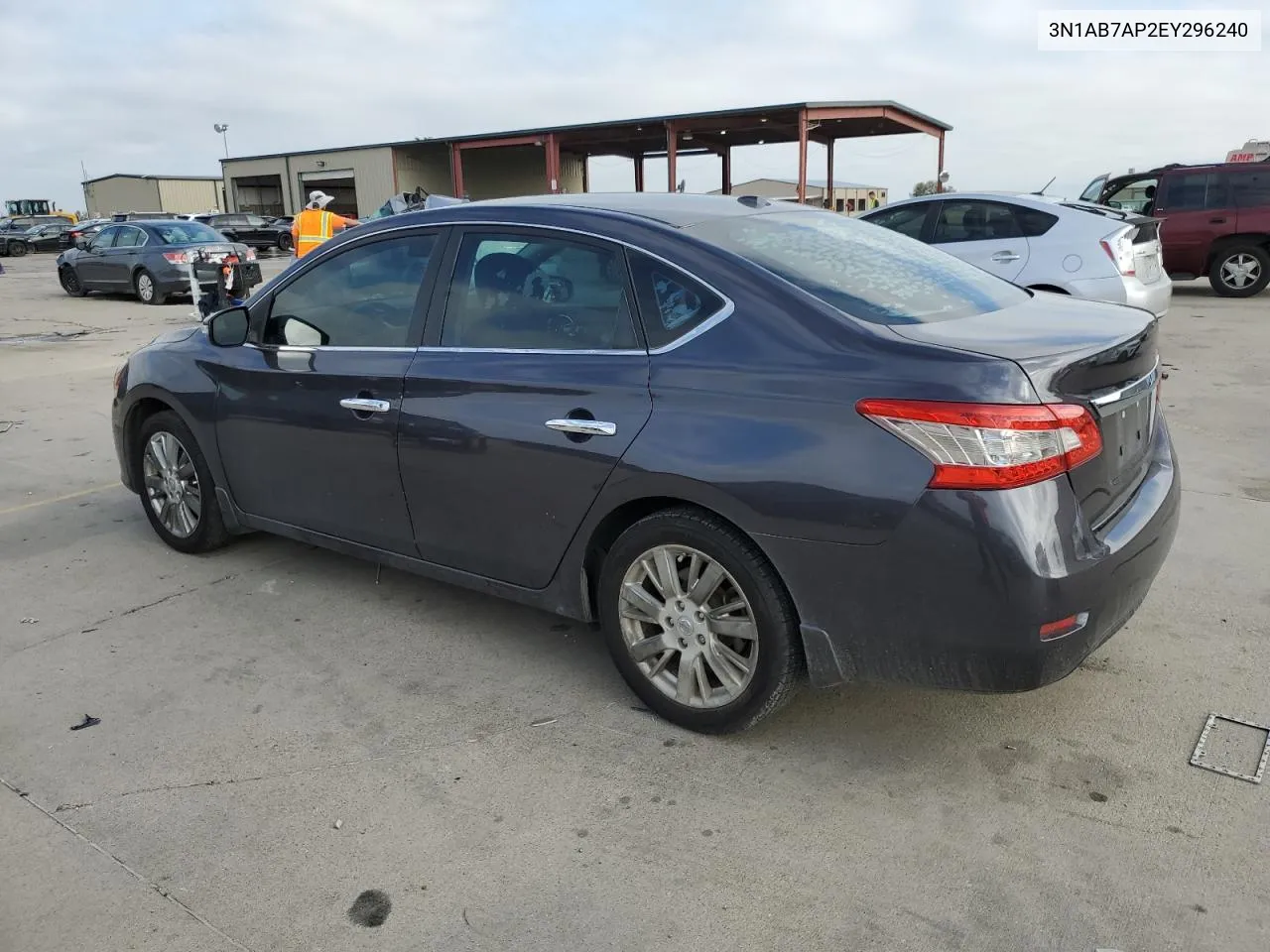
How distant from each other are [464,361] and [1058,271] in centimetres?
699

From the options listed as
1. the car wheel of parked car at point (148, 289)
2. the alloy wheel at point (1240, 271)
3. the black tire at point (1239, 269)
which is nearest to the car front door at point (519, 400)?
the black tire at point (1239, 269)

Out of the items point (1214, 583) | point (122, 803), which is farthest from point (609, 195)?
point (1214, 583)

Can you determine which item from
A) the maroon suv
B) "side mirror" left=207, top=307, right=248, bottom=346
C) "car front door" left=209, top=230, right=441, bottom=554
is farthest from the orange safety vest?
the maroon suv

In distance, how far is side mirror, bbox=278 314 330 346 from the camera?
4020 millimetres

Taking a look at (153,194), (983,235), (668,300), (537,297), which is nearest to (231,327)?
(537,297)

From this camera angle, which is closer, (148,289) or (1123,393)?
(1123,393)

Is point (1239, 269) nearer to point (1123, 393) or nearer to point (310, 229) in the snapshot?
point (310, 229)

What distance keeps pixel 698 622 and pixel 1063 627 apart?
1.02 meters

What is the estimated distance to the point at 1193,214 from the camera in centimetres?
1384

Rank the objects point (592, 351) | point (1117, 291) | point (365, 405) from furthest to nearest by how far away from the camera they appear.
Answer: point (1117, 291) < point (365, 405) < point (592, 351)

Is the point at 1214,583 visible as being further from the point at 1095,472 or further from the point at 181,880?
the point at 181,880

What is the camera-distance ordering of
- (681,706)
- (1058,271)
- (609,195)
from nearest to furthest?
(681,706) < (609,195) < (1058,271)

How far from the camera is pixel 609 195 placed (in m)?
3.76

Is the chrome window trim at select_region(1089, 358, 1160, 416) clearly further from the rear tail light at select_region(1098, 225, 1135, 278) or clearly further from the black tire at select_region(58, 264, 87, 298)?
the black tire at select_region(58, 264, 87, 298)
